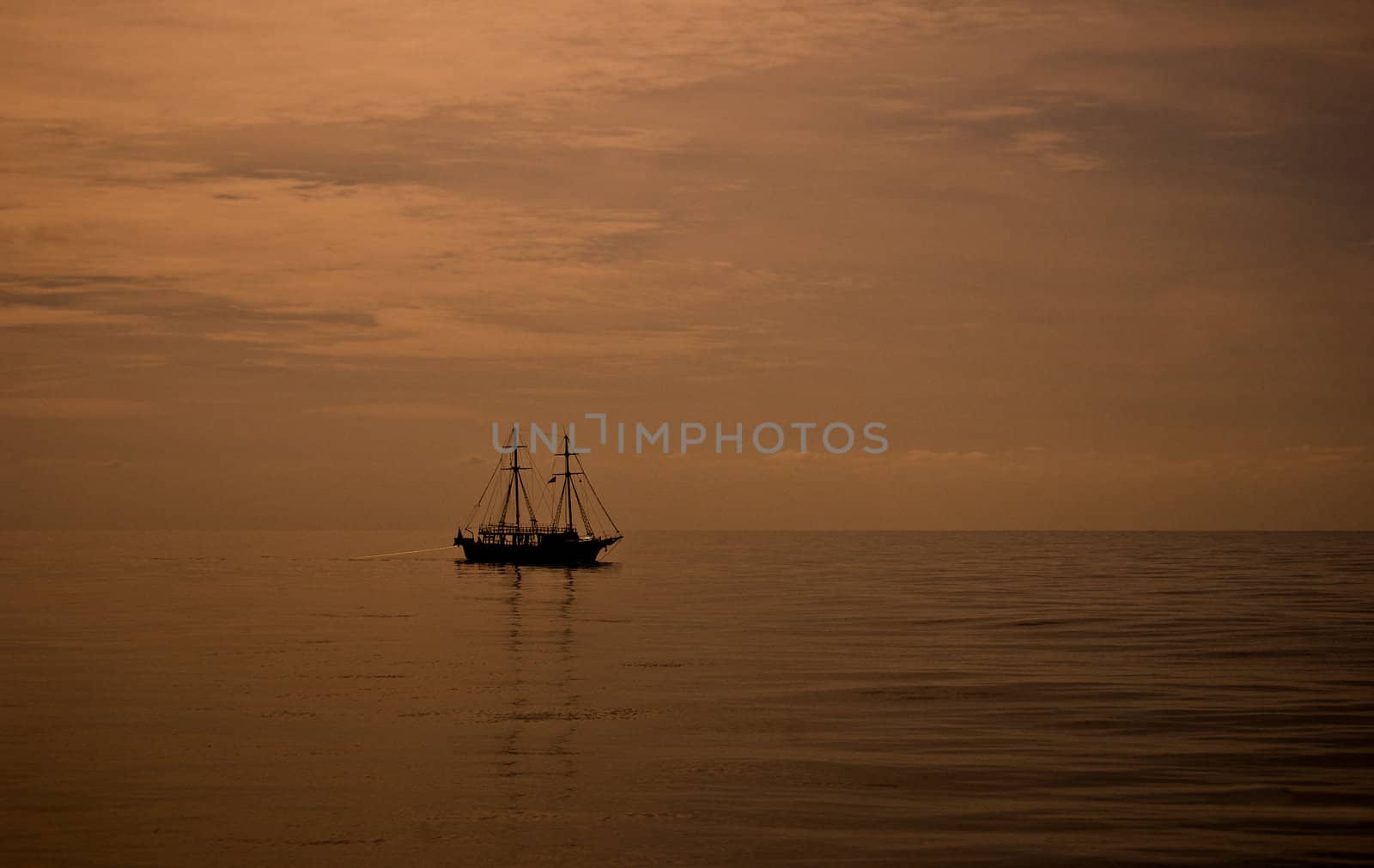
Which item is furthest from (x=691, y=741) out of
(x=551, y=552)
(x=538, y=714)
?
(x=551, y=552)

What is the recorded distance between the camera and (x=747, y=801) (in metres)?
26.3

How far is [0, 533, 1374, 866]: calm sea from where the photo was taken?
2338cm

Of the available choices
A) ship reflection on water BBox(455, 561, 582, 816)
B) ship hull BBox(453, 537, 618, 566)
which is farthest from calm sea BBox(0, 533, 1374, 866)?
ship hull BBox(453, 537, 618, 566)

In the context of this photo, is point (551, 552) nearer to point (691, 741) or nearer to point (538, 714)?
point (538, 714)

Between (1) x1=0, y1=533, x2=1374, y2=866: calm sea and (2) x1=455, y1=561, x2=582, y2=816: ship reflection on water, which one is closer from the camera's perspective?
(1) x1=0, y1=533, x2=1374, y2=866: calm sea

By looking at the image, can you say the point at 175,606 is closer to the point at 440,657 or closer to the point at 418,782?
the point at 440,657

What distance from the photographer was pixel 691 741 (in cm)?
3291

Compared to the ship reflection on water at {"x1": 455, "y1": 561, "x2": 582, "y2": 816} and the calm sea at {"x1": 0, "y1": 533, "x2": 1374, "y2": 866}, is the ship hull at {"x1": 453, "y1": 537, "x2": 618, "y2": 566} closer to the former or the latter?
the ship reflection on water at {"x1": 455, "y1": 561, "x2": 582, "y2": 816}

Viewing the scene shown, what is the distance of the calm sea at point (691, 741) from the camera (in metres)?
23.4

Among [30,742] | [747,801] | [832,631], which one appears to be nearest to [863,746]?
[747,801]

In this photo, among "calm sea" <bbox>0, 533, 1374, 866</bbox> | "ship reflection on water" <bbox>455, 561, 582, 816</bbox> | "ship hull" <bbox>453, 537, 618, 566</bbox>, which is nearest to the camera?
"calm sea" <bbox>0, 533, 1374, 866</bbox>

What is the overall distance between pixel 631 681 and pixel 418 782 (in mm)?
17042

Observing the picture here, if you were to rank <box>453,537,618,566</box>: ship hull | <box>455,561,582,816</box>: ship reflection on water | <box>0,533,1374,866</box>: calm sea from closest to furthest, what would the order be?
<box>0,533,1374,866</box>: calm sea
<box>455,561,582,816</box>: ship reflection on water
<box>453,537,618,566</box>: ship hull

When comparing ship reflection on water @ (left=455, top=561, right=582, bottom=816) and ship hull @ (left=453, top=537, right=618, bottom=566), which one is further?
ship hull @ (left=453, top=537, right=618, bottom=566)
